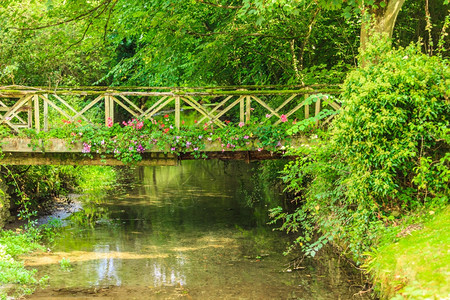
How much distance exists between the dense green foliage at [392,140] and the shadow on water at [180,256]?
1469 mm

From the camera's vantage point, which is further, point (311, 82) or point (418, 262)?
point (311, 82)

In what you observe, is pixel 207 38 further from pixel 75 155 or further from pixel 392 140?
pixel 392 140

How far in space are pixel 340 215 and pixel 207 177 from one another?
1307cm

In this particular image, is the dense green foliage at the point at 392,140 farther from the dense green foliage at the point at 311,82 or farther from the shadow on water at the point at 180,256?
the shadow on water at the point at 180,256

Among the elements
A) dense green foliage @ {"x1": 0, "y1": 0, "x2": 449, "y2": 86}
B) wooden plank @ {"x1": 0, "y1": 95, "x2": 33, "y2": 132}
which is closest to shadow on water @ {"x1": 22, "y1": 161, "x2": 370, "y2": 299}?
wooden plank @ {"x1": 0, "y1": 95, "x2": 33, "y2": 132}

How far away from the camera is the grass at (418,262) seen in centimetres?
445

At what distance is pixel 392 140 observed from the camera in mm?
6121

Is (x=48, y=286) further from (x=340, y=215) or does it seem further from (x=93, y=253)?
(x=340, y=215)

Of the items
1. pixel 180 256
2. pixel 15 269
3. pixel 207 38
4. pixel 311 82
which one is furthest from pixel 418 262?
pixel 207 38

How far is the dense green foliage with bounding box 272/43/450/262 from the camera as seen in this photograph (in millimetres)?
5875

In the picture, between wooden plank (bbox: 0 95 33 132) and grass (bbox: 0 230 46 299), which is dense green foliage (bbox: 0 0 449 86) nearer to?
wooden plank (bbox: 0 95 33 132)

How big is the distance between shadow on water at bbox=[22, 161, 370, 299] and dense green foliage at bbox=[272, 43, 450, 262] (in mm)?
1469

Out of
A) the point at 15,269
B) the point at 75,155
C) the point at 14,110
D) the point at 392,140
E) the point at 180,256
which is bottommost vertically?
the point at 180,256

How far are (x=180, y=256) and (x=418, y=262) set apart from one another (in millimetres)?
4962
